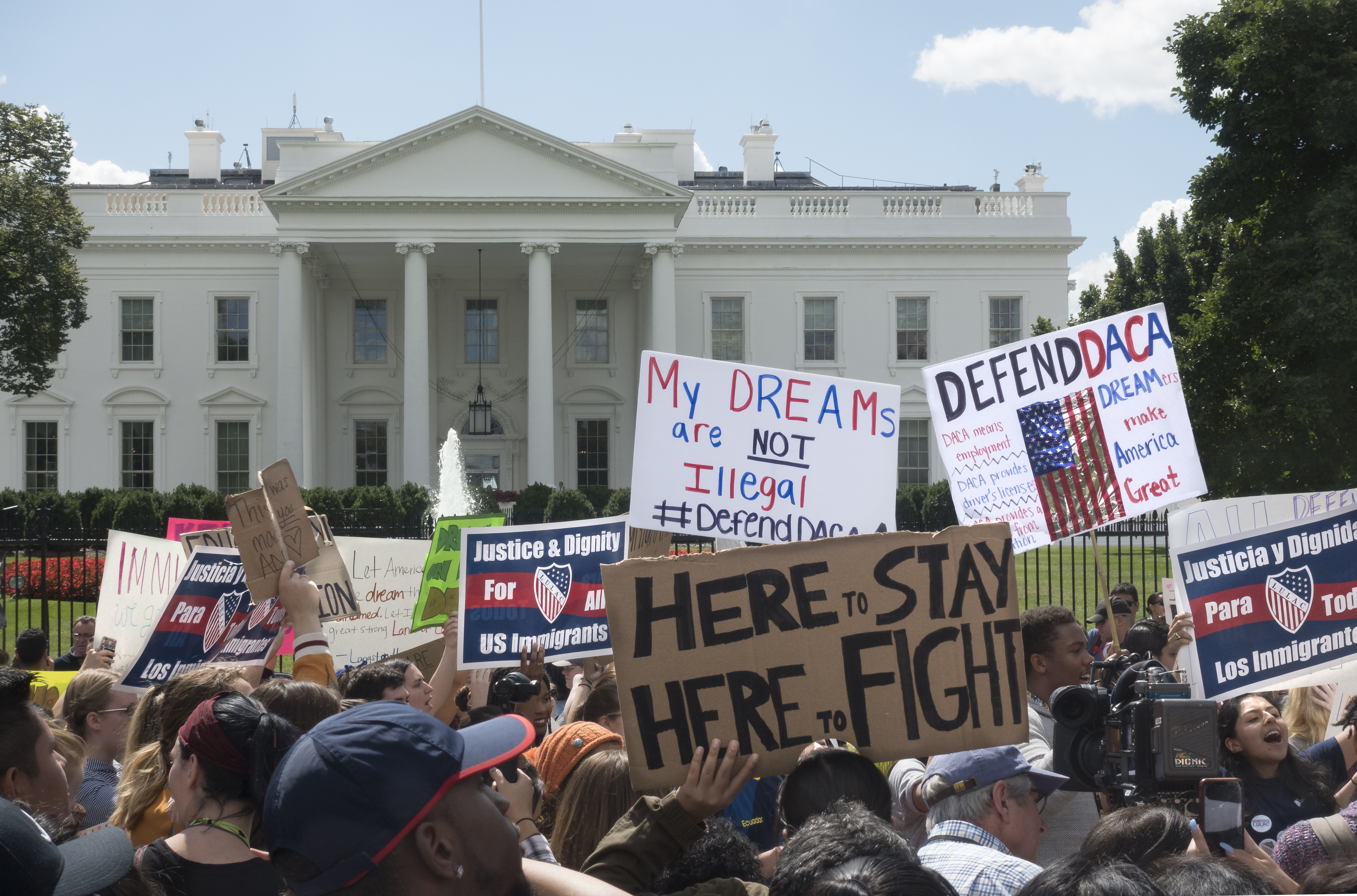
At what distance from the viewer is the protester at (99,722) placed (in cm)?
447

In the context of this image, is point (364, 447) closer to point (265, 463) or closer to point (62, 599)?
point (265, 463)

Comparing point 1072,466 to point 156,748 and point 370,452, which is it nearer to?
point 156,748

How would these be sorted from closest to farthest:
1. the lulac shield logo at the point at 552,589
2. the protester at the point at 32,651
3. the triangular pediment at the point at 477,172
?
the lulac shield logo at the point at 552,589, the protester at the point at 32,651, the triangular pediment at the point at 477,172

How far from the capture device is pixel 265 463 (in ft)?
112

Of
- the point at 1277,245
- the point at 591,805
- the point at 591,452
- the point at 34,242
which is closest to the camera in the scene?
the point at 591,805

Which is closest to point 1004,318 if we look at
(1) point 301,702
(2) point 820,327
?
(2) point 820,327

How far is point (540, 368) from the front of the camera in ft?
106

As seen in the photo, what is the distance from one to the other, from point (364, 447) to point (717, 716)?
115 ft

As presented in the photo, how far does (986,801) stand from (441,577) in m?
4.82

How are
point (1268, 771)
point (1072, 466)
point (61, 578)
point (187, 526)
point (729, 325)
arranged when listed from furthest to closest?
1. point (729, 325)
2. point (61, 578)
3. point (187, 526)
4. point (1072, 466)
5. point (1268, 771)

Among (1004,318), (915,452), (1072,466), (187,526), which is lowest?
(187,526)

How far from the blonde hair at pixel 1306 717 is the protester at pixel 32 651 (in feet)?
25.2

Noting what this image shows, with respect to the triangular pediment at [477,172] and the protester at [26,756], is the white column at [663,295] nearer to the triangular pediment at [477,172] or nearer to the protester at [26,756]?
the triangular pediment at [477,172]

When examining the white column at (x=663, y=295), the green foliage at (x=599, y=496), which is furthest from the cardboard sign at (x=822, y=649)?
the white column at (x=663, y=295)
